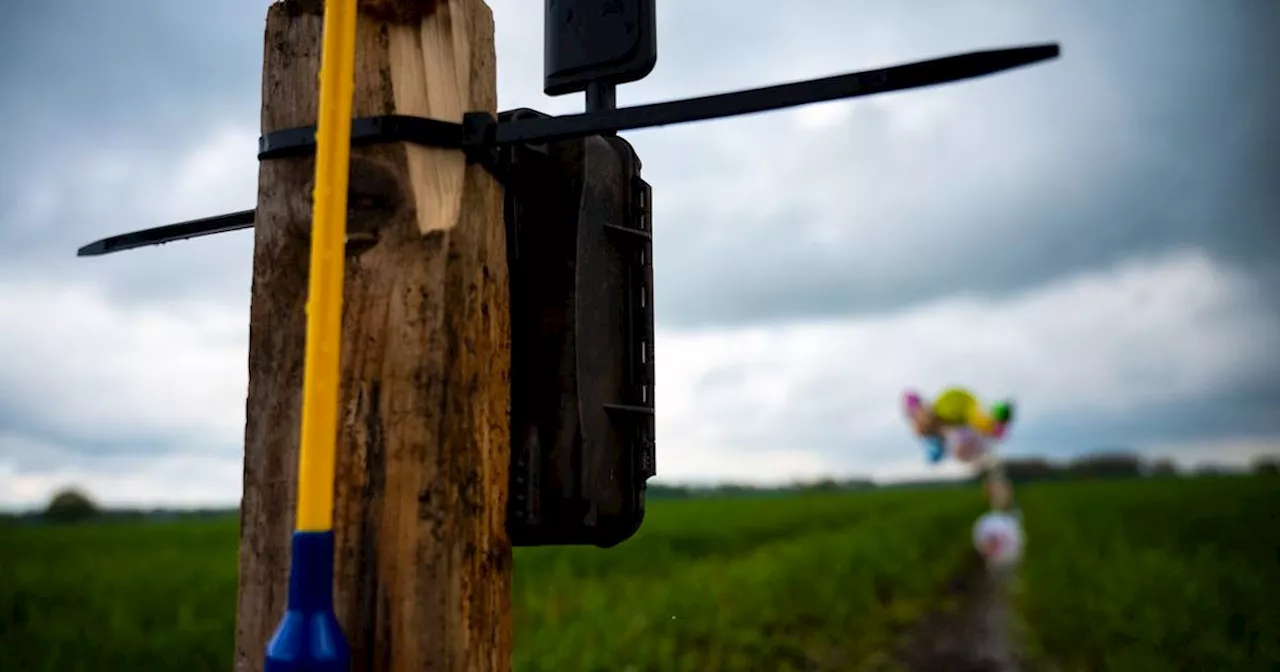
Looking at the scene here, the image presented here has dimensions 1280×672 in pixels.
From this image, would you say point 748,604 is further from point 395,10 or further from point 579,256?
point 395,10

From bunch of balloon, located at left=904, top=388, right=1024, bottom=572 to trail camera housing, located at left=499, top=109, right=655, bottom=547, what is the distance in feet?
29.4

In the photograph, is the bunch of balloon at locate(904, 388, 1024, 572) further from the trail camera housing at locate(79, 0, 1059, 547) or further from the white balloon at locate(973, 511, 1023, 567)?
the trail camera housing at locate(79, 0, 1059, 547)

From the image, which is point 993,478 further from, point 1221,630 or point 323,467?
point 323,467

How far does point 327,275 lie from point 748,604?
243 inches

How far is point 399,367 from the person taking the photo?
3.84 ft

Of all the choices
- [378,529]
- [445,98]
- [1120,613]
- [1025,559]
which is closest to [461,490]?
[378,529]

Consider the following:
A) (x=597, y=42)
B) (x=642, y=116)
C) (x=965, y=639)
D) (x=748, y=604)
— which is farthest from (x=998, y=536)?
(x=642, y=116)

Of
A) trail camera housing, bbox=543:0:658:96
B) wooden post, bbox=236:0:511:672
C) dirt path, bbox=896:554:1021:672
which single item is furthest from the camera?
dirt path, bbox=896:554:1021:672

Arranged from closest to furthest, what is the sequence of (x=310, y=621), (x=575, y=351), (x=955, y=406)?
(x=310, y=621), (x=575, y=351), (x=955, y=406)

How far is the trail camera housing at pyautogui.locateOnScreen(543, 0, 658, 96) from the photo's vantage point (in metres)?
1.39

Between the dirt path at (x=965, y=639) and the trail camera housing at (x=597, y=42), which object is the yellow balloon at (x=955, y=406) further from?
the trail camera housing at (x=597, y=42)

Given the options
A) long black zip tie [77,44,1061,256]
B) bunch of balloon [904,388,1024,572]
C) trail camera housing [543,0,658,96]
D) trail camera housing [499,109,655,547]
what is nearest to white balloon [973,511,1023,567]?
bunch of balloon [904,388,1024,572]

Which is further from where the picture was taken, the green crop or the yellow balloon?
the yellow balloon

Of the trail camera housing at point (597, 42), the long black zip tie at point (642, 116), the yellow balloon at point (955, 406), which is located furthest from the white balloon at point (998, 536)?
the long black zip tie at point (642, 116)
